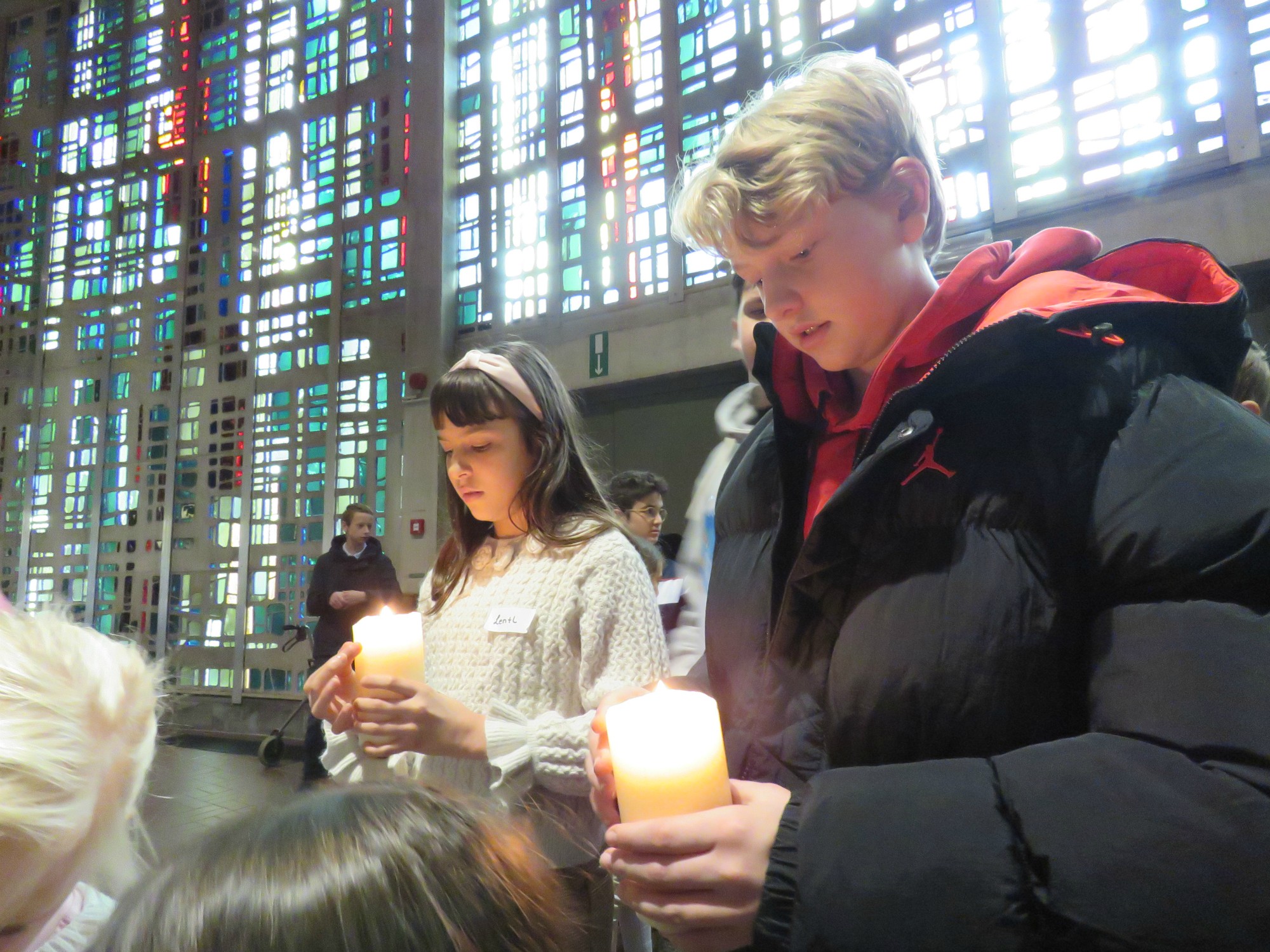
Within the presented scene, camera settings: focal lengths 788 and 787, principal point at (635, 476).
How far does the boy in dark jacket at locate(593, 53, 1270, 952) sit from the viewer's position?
0.53 meters

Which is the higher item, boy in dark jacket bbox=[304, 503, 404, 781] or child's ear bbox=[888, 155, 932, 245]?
child's ear bbox=[888, 155, 932, 245]

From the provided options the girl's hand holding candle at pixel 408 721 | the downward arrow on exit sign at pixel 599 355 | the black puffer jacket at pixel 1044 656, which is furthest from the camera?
the downward arrow on exit sign at pixel 599 355

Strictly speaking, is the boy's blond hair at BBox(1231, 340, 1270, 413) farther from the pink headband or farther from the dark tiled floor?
the dark tiled floor

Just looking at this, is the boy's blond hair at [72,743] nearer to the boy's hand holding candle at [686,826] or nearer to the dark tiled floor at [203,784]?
the boy's hand holding candle at [686,826]

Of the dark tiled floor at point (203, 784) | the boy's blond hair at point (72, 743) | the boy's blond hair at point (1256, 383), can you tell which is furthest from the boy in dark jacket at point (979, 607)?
the dark tiled floor at point (203, 784)

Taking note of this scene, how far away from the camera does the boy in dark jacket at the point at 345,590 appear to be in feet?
16.1

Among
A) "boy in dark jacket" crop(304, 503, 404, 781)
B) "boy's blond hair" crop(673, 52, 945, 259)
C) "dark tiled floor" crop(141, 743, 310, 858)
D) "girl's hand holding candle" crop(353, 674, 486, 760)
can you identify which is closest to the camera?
"boy's blond hair" crop(673, 52, 945, 259)

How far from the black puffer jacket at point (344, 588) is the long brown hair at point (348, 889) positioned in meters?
4.46

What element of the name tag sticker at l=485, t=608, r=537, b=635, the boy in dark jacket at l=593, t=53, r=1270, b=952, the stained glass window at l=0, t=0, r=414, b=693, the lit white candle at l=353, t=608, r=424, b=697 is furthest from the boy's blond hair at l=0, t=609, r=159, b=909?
the stained glass window at l=0, t=0, r=414, b=693

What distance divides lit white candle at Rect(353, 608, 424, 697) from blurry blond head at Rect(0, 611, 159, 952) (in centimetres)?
29

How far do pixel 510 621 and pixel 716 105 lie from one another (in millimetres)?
5113

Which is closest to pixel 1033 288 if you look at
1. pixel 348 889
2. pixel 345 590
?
pixel 348 889

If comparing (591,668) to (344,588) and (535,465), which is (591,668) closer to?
(535,465)

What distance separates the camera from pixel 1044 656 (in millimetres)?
641
